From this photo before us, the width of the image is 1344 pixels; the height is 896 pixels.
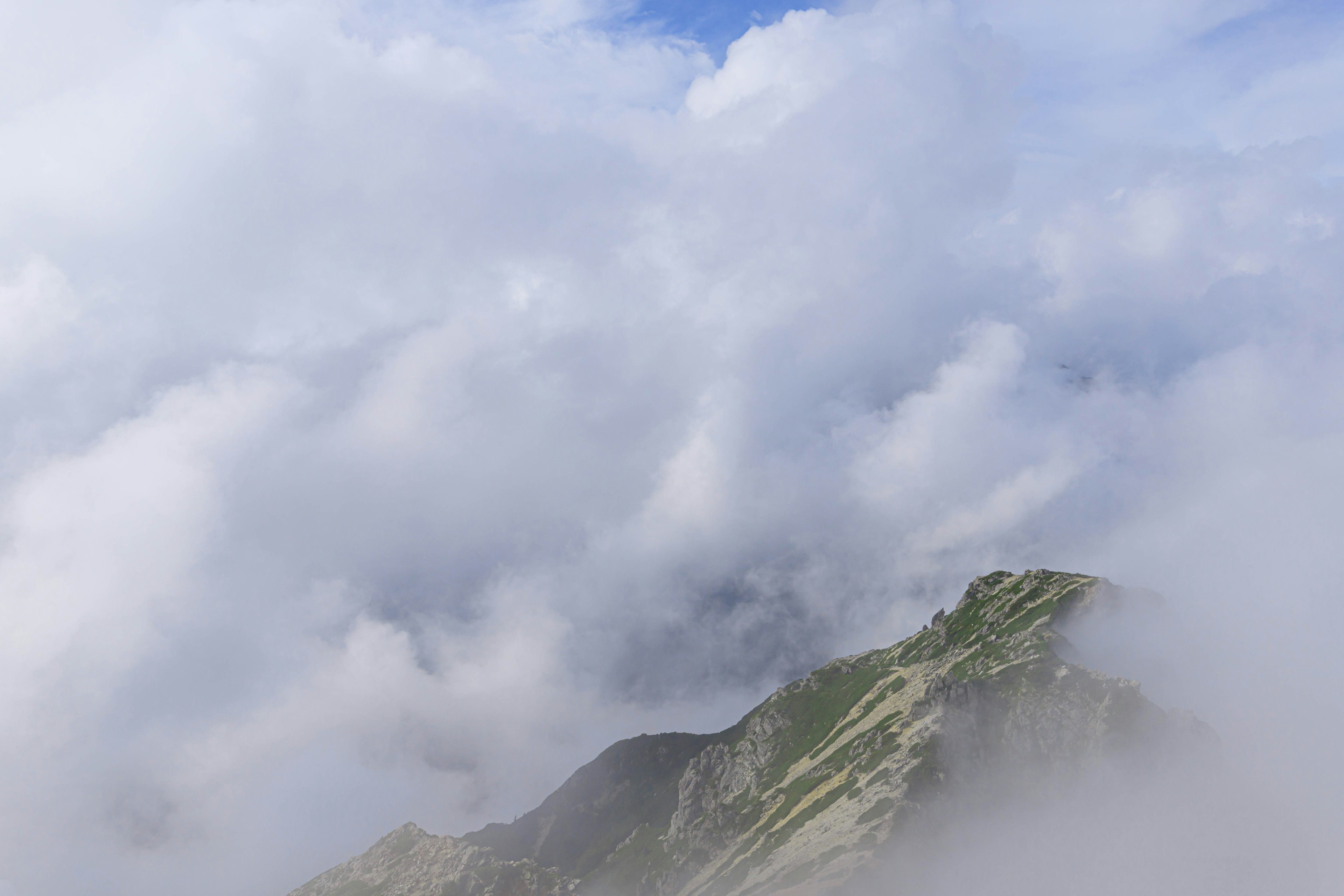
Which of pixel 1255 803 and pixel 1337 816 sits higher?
pixel 1255 803

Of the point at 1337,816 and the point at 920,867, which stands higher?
the point at 920,867

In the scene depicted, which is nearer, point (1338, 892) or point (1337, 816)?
point (1338, 892)

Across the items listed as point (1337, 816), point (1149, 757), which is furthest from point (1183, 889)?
point (1337, 816)

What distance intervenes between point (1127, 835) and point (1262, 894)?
2666cm

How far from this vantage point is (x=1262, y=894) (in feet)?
584

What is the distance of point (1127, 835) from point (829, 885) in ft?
231

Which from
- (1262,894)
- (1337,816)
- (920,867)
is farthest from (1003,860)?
(1337,816)

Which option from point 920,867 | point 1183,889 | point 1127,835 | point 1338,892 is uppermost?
point 920,867

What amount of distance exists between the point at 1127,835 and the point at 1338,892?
3980 centimetres

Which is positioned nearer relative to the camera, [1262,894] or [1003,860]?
[1262,894]

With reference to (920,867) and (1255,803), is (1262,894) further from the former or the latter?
(920,867)

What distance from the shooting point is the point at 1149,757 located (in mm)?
198875

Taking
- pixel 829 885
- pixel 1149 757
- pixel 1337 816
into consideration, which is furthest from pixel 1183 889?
pixel 829 885

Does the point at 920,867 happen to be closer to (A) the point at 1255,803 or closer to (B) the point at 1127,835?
(B) the point at 1127,835
